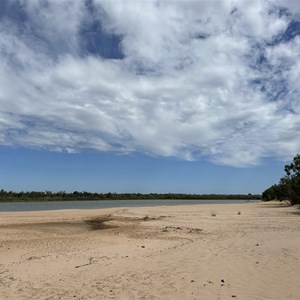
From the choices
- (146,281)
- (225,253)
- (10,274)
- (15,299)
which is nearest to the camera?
(15,299)

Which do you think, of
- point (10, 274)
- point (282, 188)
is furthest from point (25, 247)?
point (282, 188)

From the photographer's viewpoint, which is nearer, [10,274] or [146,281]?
[146,281]

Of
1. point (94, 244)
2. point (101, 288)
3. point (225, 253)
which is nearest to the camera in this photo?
point (101, 288)

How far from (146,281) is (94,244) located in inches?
282

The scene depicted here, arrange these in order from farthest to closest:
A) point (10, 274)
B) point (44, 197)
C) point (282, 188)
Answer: point (44, 197)
point (282, 188)
point (10, 274)

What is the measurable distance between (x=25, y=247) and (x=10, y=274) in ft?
17.5

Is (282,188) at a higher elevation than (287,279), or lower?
higher

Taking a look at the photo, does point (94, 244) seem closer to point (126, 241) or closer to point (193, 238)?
point (126, 241)

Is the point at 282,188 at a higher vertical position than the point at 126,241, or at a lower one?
higher

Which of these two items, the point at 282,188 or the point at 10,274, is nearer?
the point at 10,274

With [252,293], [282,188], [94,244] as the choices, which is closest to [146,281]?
[252,293]

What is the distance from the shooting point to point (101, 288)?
8.42 metres

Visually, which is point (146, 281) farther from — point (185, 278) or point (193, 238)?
point (193, 238)

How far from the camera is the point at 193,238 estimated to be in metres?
16.8
